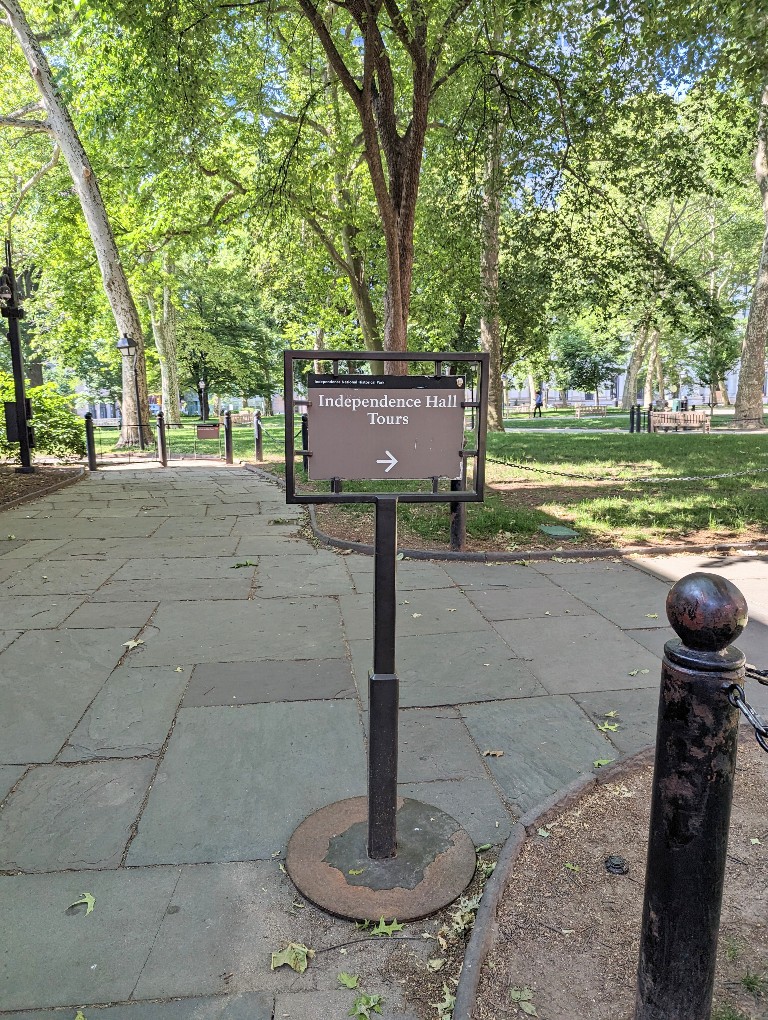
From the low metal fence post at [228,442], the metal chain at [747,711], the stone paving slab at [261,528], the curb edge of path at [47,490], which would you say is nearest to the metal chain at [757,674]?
the metal chain at [747,711]

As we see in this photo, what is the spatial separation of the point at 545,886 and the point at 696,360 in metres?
59.1

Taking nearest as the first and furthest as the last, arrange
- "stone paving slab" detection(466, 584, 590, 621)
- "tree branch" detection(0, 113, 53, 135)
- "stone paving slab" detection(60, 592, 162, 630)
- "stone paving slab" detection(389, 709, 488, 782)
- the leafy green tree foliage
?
"stone paving slab" detection(389, 709, 488, 782)
"stone paving slab" detection(60, 592, 162, 630)
"stone paving slab" detection(466, 584, 590, 621)
"tree branch" detection(0, 113, 53, 135)
the leafy green tree foliage

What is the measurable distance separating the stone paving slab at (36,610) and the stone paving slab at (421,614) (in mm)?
2152

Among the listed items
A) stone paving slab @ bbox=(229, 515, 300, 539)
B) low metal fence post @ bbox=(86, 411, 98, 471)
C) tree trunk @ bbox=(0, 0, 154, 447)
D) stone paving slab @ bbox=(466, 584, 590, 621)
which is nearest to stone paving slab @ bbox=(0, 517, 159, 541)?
stone paving slab @ bbox=(229, 515, 300, 539)

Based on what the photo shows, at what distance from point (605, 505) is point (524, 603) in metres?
4.16

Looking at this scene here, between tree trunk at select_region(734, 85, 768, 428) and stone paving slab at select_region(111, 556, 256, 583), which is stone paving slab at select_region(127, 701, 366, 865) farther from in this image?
tree trunk at select_region(734, 85, 768, 428)

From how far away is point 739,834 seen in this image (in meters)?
2.51

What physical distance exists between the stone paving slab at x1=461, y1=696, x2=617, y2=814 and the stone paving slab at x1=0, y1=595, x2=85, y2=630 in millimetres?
3268

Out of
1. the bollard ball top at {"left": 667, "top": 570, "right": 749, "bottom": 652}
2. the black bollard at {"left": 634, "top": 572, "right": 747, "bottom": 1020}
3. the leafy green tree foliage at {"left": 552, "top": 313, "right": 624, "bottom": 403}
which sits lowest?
the black bollard at {"left": 634, "top": 572, "right": 747, "bottom": 1020}

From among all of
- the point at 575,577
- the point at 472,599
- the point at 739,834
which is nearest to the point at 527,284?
the point at 575,577

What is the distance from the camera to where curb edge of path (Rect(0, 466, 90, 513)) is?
10109 millimetres

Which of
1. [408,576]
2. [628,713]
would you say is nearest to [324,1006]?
[628,713]

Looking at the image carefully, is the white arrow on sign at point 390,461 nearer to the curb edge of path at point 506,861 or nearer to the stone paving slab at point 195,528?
the curb edge of path at point 506,861

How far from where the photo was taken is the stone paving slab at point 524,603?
513 cm
